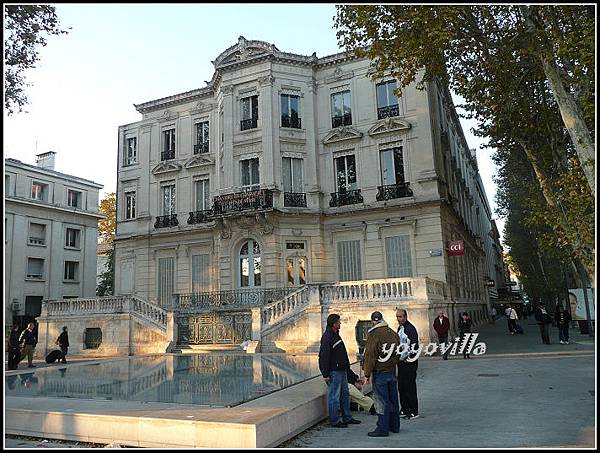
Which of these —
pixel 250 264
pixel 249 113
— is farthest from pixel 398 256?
pixel 249 113

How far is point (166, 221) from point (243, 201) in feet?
22.2

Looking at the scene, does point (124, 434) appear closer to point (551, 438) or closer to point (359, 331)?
point (551, 438)

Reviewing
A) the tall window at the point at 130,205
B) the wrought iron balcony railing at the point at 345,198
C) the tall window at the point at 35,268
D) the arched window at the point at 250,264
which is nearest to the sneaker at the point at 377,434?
the arched window at the point at 250,264

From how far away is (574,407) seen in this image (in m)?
8.33

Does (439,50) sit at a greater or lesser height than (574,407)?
greater

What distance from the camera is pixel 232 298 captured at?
2438 centimetres

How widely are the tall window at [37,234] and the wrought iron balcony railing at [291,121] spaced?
22.7 metres

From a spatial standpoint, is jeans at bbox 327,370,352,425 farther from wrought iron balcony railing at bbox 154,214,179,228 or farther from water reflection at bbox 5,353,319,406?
wrought iron balcony railing at bbox 154,214,179,228

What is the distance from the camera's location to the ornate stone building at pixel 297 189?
24250 mm

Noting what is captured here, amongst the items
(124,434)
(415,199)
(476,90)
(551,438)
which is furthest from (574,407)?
(415,199)

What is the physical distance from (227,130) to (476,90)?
14.5 m

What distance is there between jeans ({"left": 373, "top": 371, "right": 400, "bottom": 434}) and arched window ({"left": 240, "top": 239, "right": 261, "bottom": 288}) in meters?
18.1

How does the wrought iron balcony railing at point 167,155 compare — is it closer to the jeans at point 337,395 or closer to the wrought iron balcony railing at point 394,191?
the wrought iron balcony railing at point 394,191

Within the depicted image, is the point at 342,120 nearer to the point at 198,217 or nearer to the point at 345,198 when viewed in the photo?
the point at 345,198
